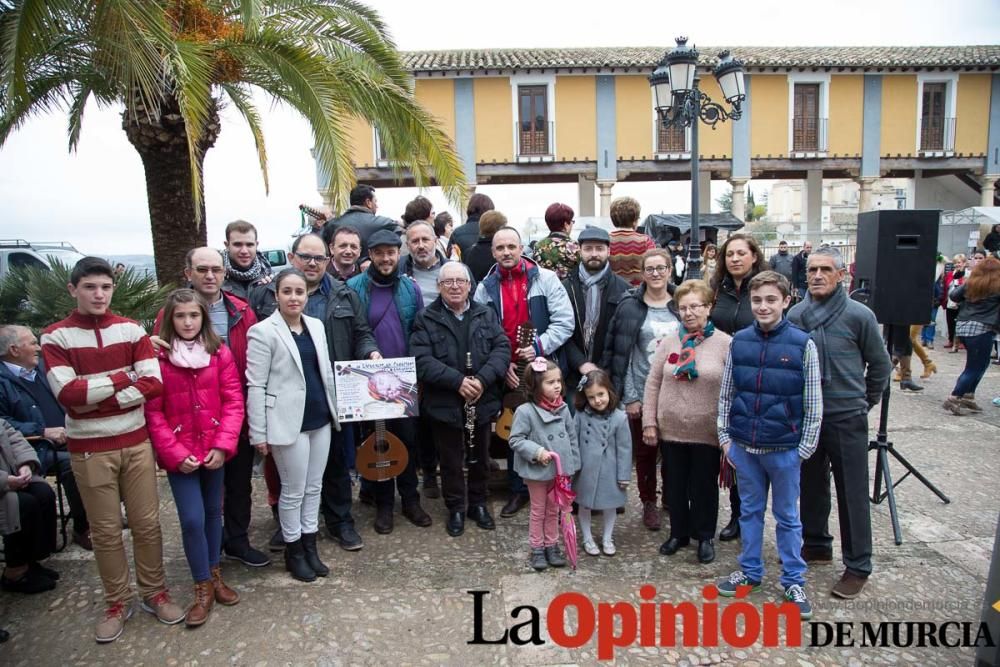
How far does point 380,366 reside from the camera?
397 centimetres

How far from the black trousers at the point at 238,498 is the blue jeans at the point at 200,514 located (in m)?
0.25

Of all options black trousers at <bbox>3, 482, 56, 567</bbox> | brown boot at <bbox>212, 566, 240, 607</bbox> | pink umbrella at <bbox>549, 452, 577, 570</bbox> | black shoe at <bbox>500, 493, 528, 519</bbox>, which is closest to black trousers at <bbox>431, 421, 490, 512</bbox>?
black shoe at <bbox>500, 493, 528, 519</bbox>

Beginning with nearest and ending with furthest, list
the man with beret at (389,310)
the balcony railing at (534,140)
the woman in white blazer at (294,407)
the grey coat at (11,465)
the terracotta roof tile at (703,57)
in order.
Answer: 1. the grey coat at (11,465)
2. the woman in white blazer at (294,407)
3. the man with beret at (389,310)
4. the terracotta roof tile at (703,57)
5. the balcony railing at (534,140)

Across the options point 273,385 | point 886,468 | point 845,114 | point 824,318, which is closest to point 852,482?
point 824,318

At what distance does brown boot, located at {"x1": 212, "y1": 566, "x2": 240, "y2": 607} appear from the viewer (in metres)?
3.51

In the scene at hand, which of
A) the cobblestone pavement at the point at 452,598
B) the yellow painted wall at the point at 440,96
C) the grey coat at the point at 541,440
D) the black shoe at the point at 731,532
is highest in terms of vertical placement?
the yellow painted wall at the point at 440,96

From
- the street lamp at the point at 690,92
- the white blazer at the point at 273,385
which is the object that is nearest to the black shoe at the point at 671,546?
the white blazer at the point at 273,385

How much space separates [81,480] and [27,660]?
913mm

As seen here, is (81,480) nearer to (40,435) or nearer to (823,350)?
(40,435)

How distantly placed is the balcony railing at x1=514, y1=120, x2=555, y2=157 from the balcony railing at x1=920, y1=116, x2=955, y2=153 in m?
14.0

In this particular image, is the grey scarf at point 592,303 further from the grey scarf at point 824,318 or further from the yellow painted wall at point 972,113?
the yellow painted wall at point 972,113

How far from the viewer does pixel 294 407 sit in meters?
3.61

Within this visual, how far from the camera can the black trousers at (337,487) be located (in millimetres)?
4117

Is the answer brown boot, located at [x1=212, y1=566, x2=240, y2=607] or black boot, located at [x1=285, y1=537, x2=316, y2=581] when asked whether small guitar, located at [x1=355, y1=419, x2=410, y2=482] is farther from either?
brown boot, located at [x1=212, y1=566, x2=240, y2=607]
